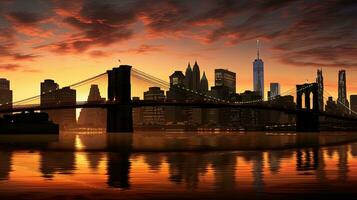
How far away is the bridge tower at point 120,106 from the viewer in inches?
4210

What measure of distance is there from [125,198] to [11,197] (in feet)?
9.68

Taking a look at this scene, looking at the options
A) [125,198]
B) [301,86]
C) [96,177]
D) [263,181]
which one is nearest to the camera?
[125,198]

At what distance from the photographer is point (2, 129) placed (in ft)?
398

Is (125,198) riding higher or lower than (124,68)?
lower

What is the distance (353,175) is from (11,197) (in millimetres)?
12074

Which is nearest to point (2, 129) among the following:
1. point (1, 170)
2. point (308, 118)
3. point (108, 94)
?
point (108, 94)

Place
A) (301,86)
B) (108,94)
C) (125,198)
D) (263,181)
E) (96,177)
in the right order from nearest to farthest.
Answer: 1. (125,198)
2. (263,181)
3. (96,177)
4. (108,94)
5. (301,86)

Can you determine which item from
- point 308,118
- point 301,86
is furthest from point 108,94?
point 301,86

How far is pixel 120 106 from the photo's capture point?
106938 mm

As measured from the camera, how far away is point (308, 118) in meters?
126

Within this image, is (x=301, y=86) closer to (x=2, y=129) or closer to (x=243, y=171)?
(x=2, y=129)

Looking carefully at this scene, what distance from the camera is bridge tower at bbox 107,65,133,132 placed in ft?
351

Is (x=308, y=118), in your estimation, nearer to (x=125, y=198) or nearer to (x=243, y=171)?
(x=243, y=171)

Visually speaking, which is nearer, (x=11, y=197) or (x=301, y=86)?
(x=11, y=197)
